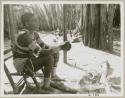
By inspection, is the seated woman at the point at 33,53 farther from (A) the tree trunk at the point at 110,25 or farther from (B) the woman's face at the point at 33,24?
(A) the tree trunk at the point at 110,25

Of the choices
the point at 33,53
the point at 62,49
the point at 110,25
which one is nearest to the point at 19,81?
the point at 33,53

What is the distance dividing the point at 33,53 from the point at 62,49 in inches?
7.7

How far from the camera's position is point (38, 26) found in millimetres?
2199

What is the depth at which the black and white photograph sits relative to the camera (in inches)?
86.0

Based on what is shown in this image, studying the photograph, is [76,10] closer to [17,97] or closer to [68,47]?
[68,47]

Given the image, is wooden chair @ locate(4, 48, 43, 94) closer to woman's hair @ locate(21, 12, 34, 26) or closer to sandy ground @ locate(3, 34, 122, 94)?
sandy ground @ locate(3, 34, 122, 94)

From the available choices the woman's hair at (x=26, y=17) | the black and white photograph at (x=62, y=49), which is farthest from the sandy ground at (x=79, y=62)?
the woman's hair at (x=26, y=17)

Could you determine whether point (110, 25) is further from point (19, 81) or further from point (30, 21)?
point (19, 81)

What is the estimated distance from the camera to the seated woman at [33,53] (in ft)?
7.14

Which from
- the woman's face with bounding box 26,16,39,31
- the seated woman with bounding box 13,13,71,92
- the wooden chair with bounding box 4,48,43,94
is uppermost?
the woman's face with bounding box 26,16,39,31

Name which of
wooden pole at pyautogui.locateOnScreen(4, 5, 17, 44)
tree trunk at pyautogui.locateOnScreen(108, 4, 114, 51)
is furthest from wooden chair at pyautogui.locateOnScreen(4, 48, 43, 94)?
tree trunk at pyautogui.locateOnScreen(108, 4, 114, 51)

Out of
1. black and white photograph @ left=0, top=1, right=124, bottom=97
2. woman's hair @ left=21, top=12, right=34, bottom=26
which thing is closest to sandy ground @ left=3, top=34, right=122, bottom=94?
black and white photograph @ left=0, top=1, right=124, bottom=97

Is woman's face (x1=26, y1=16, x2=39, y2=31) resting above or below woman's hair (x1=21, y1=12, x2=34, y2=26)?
below

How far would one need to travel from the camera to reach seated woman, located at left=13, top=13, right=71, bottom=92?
2.18 m
